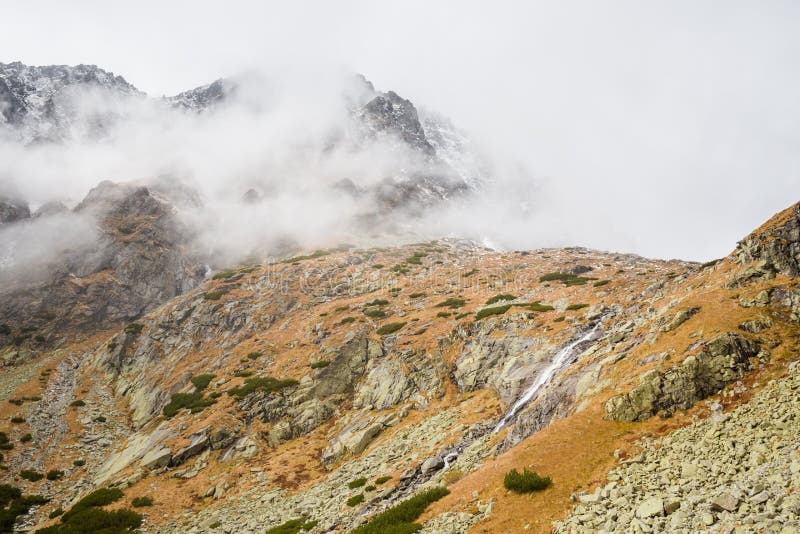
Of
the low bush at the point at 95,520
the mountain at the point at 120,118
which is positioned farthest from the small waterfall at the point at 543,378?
the mountain at the point at 120,118

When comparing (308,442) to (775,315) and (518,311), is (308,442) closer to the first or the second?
(518,311)

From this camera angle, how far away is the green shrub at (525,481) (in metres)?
13.4

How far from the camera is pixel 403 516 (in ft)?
51.3

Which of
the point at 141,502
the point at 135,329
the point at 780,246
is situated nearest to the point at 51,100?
the point at 135,329

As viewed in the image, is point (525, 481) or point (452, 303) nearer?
point (525, 481)

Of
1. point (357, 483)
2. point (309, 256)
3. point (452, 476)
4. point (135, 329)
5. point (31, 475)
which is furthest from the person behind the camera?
point (309, 256)

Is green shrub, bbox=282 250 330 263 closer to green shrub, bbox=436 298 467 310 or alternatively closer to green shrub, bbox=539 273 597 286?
green shrub, bbox=436 298 467 310

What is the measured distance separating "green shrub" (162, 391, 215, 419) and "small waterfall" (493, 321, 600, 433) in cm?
2797

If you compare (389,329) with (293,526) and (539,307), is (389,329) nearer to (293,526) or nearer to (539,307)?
(539,307)

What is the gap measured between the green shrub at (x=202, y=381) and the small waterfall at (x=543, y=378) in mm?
32152

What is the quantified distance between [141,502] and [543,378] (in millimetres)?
27034

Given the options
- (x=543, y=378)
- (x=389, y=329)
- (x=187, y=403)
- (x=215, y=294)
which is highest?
(x=215, y=294)

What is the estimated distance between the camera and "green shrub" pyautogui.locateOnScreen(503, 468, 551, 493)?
43.8ft

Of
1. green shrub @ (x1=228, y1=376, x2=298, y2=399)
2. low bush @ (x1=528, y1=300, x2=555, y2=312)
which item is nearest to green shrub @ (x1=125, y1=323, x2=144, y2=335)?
green shrub @ (x1=228, y1=376, x2=298, y2=399)
